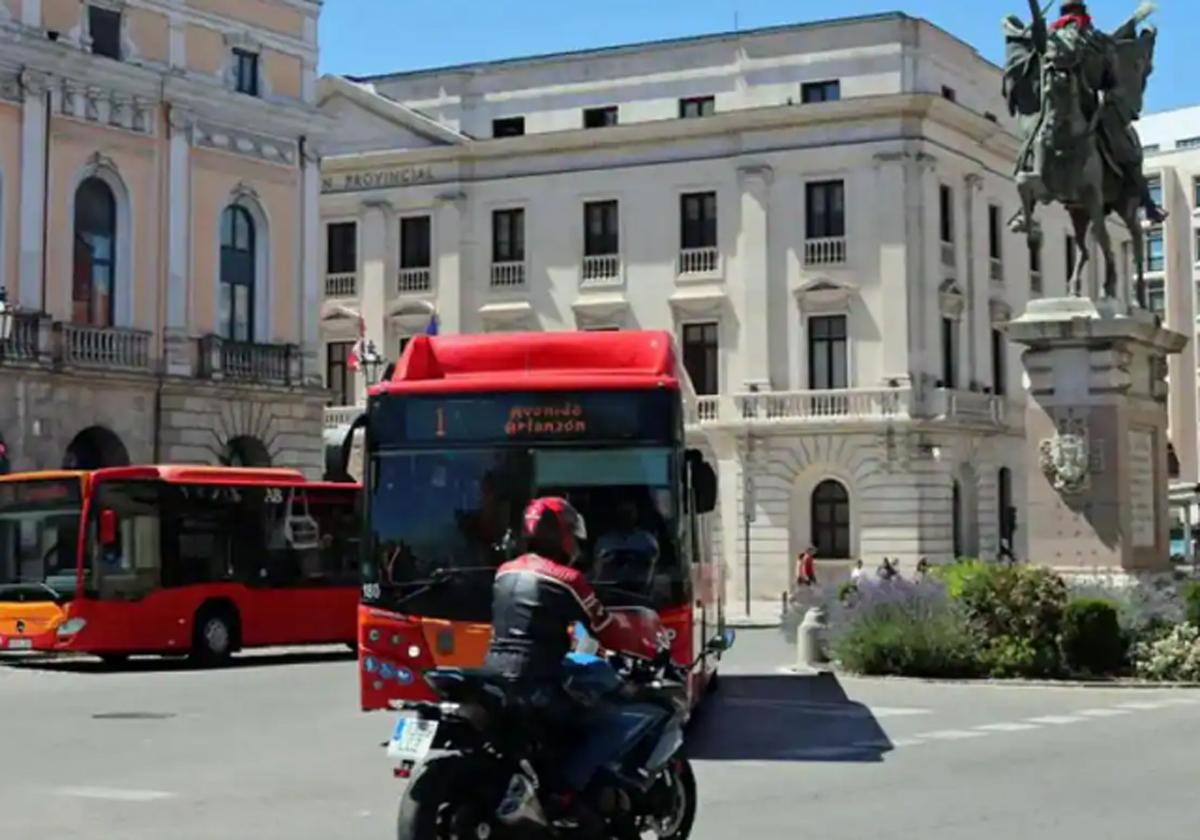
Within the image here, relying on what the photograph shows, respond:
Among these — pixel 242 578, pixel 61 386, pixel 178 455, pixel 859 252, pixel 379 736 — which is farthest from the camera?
pixel 859 252

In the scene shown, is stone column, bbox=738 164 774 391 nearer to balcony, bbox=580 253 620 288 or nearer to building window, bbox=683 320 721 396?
building window, bbox=683 320 721 396

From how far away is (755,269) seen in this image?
54.1m

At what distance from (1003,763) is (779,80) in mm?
42019

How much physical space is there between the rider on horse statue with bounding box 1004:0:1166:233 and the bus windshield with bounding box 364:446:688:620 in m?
11.2

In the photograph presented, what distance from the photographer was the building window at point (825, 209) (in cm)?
5353

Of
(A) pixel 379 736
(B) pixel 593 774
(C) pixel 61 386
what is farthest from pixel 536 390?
(C) pixel 61 386

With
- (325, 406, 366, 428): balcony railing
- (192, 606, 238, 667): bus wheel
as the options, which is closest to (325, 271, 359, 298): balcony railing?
(325, 406, 366, 428): balcony railing

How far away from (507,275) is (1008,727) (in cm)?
4196

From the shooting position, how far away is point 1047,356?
77.8ft

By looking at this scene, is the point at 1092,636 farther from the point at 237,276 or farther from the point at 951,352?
the point at 951,352

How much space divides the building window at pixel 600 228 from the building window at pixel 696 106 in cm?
338

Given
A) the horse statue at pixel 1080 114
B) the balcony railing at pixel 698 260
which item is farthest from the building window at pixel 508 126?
the horse statue at pixel 1080 114

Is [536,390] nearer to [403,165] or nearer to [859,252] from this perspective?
[859,252]

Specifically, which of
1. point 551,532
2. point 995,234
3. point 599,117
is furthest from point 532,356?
point 995,234
